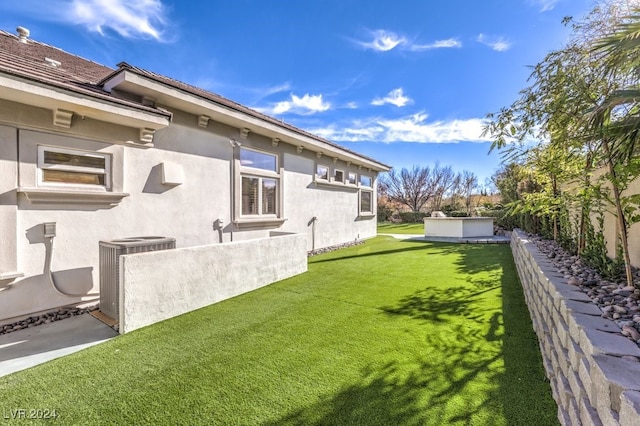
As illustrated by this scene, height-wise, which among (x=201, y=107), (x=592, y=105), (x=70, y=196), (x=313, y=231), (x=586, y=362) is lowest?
(x=586, y=362)

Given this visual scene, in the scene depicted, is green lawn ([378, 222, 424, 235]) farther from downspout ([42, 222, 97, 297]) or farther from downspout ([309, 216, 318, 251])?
downspout ([42, 222, 97, 297])

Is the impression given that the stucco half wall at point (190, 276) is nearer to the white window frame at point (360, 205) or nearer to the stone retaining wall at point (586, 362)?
the stone retaining wall at point (586, 362)

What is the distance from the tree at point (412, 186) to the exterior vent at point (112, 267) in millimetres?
36349

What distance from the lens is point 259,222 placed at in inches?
339

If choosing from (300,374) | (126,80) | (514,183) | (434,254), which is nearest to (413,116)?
(514,183)

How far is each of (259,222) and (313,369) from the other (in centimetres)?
593

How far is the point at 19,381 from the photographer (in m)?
2.97

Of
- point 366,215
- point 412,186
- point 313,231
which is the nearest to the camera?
point 313,231

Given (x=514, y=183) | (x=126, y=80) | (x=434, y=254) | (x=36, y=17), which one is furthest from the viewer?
(x=514, y=183)

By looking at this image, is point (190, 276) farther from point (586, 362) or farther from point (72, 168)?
point (586, 362)

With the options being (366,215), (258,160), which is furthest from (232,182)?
(366,215)

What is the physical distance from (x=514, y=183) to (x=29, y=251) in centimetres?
1780

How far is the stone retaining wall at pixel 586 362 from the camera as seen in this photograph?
1.63 m

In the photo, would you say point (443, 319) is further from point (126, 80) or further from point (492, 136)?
point (126, 80)
